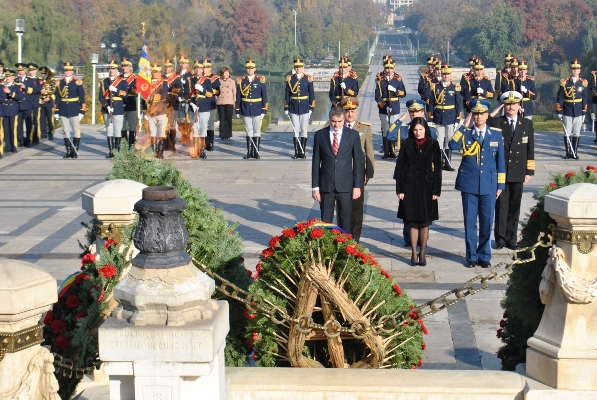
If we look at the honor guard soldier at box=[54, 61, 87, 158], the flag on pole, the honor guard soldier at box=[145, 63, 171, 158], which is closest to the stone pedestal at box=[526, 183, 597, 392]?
the honor guard soldier at box=[145, 63, 171, 158]

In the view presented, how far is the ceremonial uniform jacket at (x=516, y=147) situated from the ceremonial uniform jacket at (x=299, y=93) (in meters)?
7.59

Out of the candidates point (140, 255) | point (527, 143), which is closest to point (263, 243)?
point (527, 143)

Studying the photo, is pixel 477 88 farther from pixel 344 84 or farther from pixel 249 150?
pixel 249 150

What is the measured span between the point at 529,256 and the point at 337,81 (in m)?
12.3

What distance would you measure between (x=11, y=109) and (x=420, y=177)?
36.6 feet

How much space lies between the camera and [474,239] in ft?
34.1

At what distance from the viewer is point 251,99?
→ 61.0 ft

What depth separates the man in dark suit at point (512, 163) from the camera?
1112cm

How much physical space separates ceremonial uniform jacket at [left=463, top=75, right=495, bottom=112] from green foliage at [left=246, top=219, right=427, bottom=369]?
12.8 meters

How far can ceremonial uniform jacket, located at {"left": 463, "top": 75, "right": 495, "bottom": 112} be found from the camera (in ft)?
61.5

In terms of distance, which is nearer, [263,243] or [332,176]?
[332,176]

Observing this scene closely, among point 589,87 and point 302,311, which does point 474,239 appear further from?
point 589,87

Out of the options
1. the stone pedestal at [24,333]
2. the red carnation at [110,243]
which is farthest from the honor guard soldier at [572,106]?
the stone pedestal at [24,333]

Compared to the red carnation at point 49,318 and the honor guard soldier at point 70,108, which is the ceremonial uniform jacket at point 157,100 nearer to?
the honor guard soldier at point 70,108
